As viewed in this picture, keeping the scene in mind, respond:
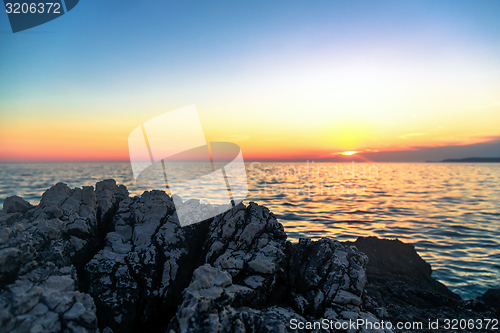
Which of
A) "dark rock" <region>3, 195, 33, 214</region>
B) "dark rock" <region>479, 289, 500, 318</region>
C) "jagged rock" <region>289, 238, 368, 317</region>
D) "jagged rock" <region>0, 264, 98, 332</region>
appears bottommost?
"dark rock" <region>479, 289, 500, 318</region>

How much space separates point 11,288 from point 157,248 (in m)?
2.35

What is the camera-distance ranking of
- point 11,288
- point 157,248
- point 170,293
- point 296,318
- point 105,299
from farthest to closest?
point 157,248 → point 170,293 → point 105,299 → point 296,318 → point 11,288

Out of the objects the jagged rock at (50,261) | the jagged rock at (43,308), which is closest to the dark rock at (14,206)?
the jagged rock at (50,261)

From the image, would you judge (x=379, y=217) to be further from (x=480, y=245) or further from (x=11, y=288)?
(x=11, y=288)

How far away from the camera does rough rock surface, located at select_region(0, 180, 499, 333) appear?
12.3ft

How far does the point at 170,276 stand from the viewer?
17.6 ft

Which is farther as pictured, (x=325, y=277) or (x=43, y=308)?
(x=325, y=277)

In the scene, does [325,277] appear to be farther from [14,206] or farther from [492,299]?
[14,206]

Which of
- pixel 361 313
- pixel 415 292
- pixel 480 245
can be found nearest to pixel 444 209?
pixel 480 245

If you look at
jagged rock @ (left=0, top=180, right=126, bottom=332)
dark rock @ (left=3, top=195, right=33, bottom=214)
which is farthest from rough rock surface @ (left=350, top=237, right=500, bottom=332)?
dark rock @ (left=3, top=195, right=33, bottom=214)

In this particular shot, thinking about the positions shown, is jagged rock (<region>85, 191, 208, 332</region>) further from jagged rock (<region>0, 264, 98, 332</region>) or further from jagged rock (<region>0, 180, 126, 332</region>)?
jagged rock (<region>0, 264, 98, 332</region>)

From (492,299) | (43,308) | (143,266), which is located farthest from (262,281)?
(492,299)

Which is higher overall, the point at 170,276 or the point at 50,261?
the point at 50,261

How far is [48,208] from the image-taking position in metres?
5.98
